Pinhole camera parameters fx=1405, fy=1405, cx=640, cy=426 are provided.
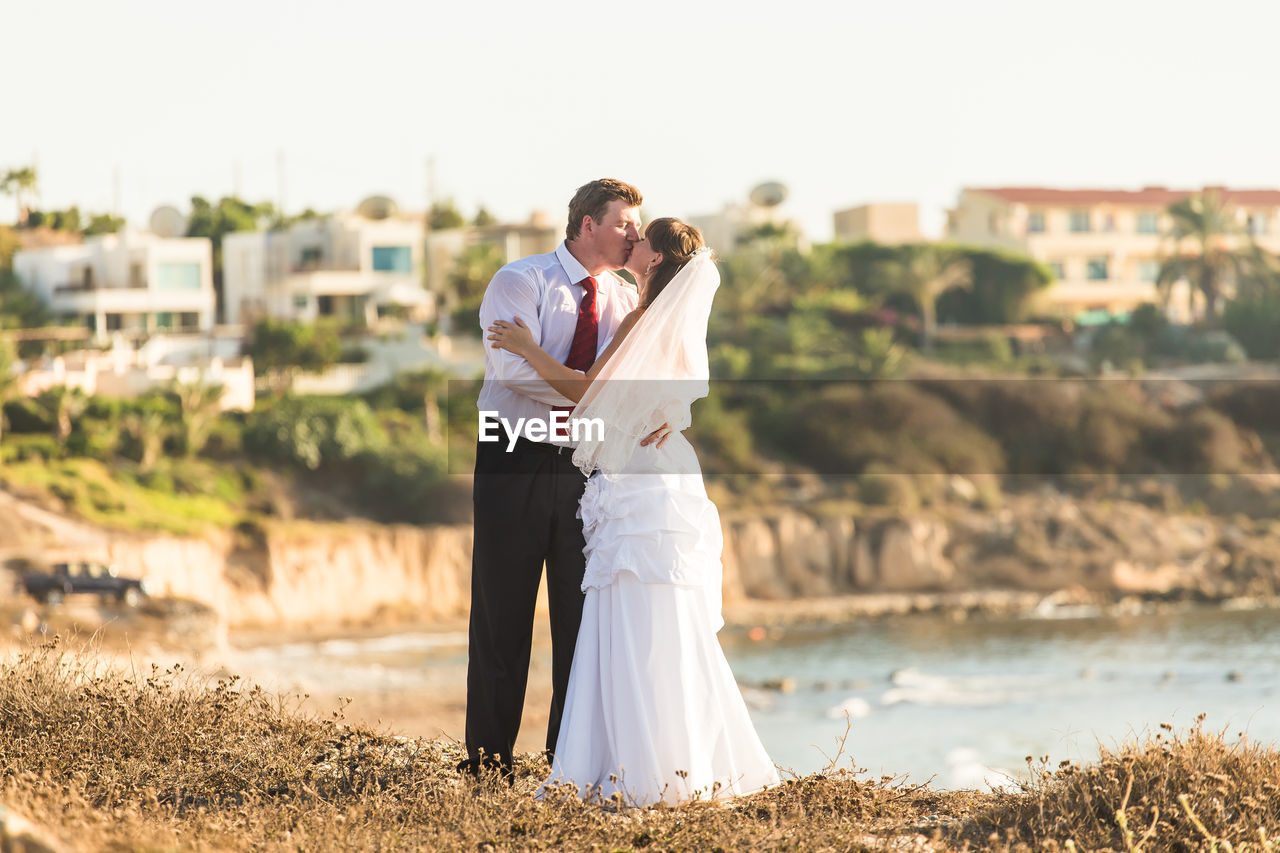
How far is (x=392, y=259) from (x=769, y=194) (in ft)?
77.4

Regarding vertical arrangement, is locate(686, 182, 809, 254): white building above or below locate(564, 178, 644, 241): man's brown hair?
above

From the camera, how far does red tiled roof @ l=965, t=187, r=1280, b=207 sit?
83.6 meters

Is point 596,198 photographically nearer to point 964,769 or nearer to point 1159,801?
point 1159,801

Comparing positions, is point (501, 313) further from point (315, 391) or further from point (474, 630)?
point (315, 391)

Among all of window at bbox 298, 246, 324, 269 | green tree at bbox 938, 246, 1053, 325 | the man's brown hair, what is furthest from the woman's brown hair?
green tree at bbox 938, 246, 1053, 325

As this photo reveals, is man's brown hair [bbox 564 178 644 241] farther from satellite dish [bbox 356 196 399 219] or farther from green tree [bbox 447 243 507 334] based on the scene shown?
satellite dish [bbox 356 196 399 219]

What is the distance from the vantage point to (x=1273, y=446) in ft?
205

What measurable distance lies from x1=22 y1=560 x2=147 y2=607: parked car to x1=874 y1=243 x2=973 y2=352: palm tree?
42.7m

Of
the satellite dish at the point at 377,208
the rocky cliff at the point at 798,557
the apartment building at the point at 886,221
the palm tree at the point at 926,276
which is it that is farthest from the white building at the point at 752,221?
the rocky cliff at the point at 798,557

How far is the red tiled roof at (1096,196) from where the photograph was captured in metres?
83.6

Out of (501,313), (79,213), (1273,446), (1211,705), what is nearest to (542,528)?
(501,313)

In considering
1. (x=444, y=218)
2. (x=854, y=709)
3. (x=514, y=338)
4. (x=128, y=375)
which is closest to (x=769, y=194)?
(x=444, y=218)

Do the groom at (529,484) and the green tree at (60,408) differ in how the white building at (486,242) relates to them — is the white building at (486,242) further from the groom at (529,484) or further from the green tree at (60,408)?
the groom at (529,484)

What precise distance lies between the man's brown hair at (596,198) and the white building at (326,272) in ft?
178
